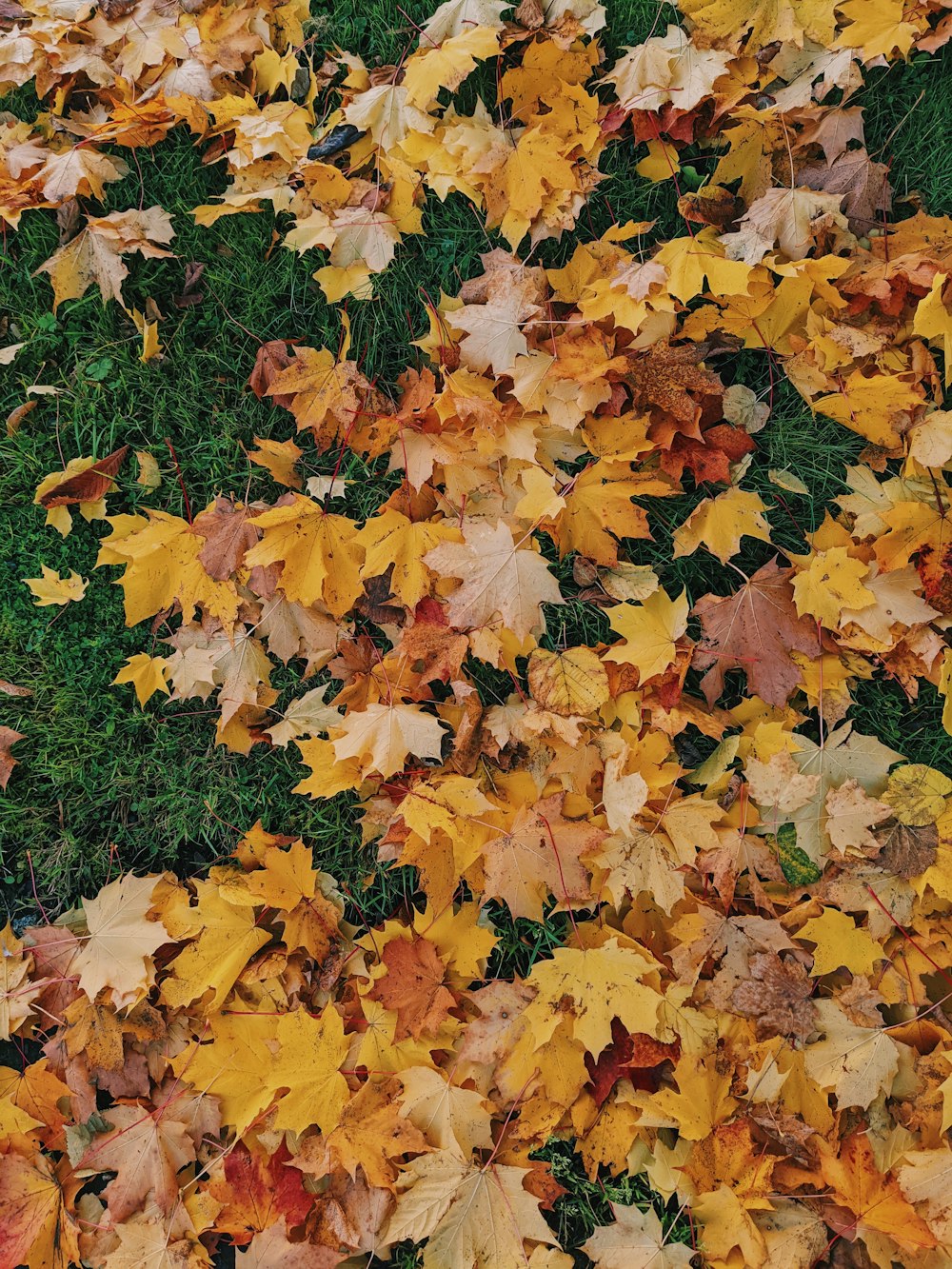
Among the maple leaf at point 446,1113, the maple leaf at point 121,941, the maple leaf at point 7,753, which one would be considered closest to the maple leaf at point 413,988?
the maple leaf at point 446,1113

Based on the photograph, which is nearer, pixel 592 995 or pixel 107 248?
pixel 592 995

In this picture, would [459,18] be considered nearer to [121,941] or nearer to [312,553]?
[312,553]

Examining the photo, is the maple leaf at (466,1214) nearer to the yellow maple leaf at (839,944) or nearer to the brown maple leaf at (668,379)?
the yellow maple leaf at (839,944)

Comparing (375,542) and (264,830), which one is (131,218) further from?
(264,830)

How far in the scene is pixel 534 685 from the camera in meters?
1.89

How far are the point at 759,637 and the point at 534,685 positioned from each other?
515 millimetres

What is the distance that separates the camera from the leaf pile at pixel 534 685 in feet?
5.79

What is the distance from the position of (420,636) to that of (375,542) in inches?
9.4

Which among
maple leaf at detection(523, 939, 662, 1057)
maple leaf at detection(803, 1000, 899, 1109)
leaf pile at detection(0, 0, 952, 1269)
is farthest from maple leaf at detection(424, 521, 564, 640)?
maple leaf at detection(803, 1000, 899, 1109)

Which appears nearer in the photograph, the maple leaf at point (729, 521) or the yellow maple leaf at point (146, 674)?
the maple leaf at point (729, 521)

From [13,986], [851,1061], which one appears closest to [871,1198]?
[851,1061]

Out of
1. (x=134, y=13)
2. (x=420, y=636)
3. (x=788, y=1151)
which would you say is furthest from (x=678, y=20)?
(x=788, y=1151)

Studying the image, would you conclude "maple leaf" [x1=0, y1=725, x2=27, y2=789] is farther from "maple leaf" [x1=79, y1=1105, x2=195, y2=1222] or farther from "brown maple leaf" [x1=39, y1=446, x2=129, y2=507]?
"maple leaf" [x1=79, y1=1105, x2=195, y2=1222]

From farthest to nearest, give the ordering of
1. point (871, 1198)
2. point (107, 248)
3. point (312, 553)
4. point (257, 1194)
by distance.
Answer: point (107, 248)
point (312, 553)
point (257, 1194)
point (871, 1198)
